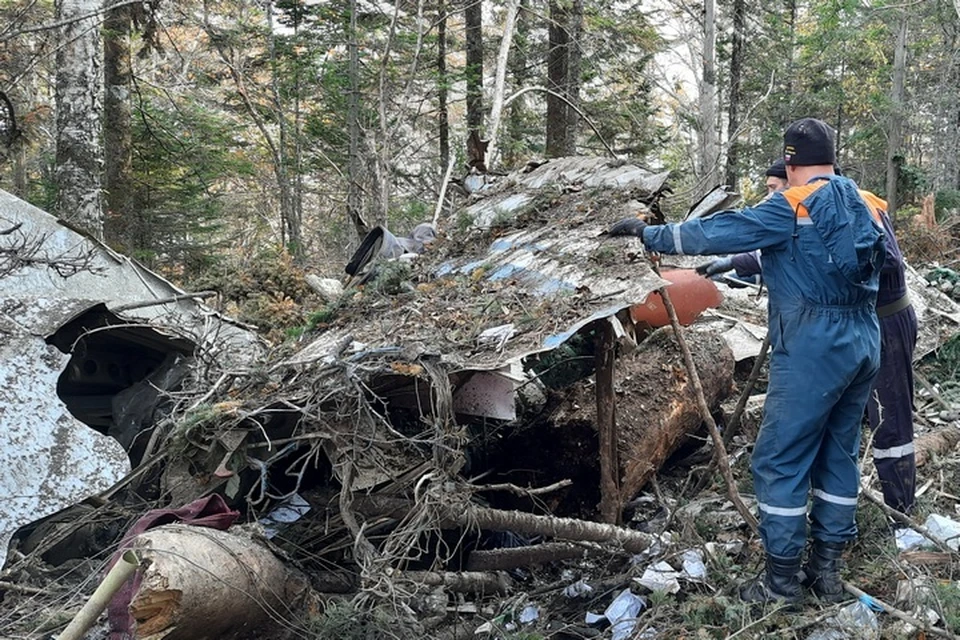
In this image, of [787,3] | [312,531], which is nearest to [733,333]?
[312,531]

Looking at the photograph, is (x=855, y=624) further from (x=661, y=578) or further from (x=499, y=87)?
(x=499, y=87)

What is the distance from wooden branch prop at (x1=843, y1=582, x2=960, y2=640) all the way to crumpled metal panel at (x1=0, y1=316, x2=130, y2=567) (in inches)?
142

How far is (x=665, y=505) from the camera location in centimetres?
430

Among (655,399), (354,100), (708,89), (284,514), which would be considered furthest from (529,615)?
(708,89)

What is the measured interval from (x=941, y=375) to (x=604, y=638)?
4614 millimetres

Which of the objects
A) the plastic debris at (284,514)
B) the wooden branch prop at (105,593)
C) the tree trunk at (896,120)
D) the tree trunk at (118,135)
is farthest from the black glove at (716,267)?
the tree trunk at (896,120)

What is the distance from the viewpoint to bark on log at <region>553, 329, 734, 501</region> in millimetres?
4535

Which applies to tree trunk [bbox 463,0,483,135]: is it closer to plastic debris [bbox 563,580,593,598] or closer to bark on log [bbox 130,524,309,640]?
plastic debris [bbox 563,580,593,598]

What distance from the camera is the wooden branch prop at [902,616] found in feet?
8.95

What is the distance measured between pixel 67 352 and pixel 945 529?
194 inches

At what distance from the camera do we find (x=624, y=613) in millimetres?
3504

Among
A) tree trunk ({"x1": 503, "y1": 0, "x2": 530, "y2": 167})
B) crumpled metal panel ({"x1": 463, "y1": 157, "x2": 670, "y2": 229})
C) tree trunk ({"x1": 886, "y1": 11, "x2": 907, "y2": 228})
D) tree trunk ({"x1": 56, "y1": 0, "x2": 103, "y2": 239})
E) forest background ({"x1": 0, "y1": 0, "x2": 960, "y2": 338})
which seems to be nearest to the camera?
crumpled metal panel ({"x1": 463, "y1": 157, "x2": 670, "y2": 229})

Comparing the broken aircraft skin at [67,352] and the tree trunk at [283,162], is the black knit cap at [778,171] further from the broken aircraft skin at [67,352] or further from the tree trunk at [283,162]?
the tree trunk at [283,162]

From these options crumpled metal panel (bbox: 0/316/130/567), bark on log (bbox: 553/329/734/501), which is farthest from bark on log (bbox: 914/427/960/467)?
crumpled metal panel (bbox: 0/316/130/567)
